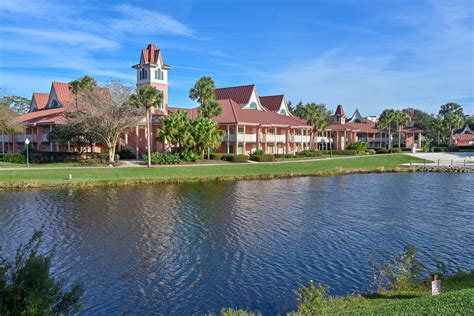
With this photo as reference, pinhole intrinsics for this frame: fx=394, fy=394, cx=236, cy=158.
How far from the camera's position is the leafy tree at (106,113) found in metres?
45.1

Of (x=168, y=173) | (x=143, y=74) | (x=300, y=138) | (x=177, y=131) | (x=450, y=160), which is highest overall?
(x=143, y=74)

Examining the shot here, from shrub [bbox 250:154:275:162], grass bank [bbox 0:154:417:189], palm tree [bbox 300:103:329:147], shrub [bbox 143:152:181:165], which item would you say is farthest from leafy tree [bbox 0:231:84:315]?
palm tree [bbox 300:103:329:147]

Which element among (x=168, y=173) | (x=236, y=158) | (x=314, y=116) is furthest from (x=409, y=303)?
(x=314, y=116)

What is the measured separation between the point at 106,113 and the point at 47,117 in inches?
607

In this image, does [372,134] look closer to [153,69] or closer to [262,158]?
[262,158]

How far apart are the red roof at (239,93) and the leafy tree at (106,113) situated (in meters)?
23.7

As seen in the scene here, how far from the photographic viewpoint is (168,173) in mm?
39281

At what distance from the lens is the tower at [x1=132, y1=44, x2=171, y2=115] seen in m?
59.4

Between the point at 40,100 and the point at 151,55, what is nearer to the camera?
the point at 151,55

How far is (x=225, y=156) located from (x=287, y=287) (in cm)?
4195

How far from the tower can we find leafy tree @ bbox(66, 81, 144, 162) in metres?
11.7

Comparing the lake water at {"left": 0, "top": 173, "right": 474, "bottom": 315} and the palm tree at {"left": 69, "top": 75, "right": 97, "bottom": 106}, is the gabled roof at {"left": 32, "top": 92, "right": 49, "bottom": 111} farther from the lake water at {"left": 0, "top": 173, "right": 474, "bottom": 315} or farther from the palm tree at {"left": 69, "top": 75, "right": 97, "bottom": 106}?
the lake water at {"left": 0, "top": 173, "right": 474, "bottom": 315}

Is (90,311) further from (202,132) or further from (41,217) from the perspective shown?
(202,132)

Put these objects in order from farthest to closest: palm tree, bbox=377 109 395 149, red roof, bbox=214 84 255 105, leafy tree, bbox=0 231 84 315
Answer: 1. palm tree, bbox=377 109 395 149
2. red roof, bbox=214 84 255 105
3. leafy tree, bbox=0 231 84 315
